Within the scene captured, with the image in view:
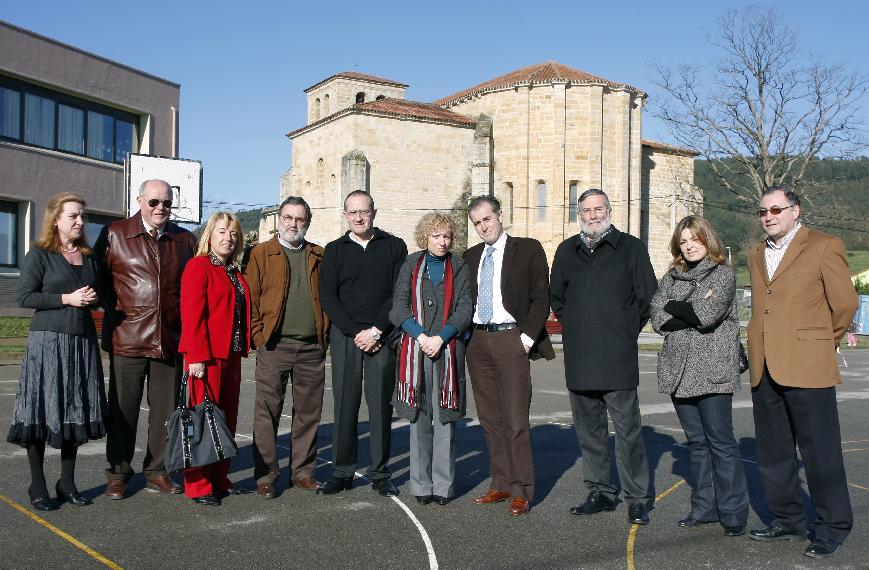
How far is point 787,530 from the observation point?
604cm

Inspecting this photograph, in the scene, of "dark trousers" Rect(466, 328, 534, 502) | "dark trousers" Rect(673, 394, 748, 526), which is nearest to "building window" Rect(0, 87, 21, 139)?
"dark trousers" Rect(466, 328, 534, 502)

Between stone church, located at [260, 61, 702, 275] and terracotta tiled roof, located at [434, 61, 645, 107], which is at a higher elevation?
terracotta tiled roof, located at [434, 61, 645, 107]

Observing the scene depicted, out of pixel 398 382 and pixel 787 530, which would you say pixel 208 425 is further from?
pixel 787 530

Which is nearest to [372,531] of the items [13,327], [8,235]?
[13,327]

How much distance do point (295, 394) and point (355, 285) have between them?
1027 mm

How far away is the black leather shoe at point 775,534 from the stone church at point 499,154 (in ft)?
135

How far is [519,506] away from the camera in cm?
667

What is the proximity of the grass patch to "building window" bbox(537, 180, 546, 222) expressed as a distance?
28.3 m

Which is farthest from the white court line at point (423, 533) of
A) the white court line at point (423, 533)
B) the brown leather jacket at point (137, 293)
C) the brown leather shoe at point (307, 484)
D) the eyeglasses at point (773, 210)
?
the eyeglasses at point (773, 210)

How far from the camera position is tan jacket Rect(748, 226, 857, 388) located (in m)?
5.79

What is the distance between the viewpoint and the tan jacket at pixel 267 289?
7.26 metres

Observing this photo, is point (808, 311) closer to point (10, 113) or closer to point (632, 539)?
point (632, 539)

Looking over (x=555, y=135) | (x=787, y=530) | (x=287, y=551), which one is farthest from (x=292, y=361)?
(x=555, y=135)

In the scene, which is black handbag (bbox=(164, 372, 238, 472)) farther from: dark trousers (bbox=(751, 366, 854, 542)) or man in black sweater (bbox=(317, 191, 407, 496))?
dark trousers (bbox=(751, 366, 854, 542))
